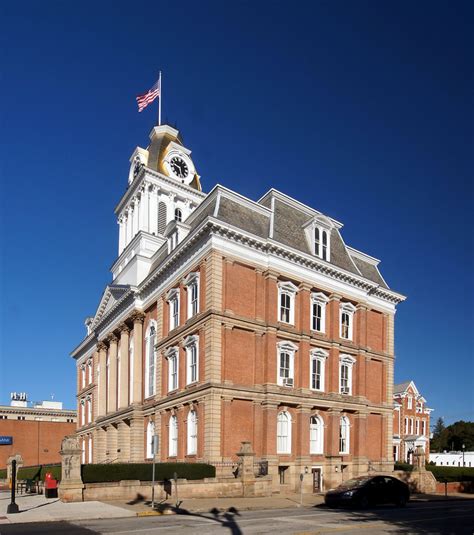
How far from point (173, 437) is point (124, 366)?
11.4 m

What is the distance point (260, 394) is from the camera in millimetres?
36125

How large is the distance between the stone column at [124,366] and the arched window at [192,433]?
42.0 ft

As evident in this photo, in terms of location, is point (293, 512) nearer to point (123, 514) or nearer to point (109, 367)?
point (123, 514)

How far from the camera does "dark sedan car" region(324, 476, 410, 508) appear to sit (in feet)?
79.7

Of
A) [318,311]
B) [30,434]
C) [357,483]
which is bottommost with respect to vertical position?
[30,434]

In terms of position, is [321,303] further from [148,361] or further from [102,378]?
[102,378]

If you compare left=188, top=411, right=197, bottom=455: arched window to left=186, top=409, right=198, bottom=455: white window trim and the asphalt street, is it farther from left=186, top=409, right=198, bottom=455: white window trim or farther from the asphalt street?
the asphalt street

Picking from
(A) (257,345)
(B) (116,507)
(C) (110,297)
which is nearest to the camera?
(B) (116,507)

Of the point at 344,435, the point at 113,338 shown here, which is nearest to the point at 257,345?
the point at 344,435

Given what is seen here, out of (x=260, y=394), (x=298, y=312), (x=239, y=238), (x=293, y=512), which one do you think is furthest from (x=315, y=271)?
(x=293, y=512)

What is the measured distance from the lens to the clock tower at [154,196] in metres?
53.3

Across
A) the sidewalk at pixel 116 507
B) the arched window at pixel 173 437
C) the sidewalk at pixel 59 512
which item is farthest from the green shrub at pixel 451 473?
the sidewalk at pixel 59 512

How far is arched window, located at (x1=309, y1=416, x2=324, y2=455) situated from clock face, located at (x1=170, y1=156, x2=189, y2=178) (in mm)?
29534

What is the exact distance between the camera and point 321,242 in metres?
42.5
